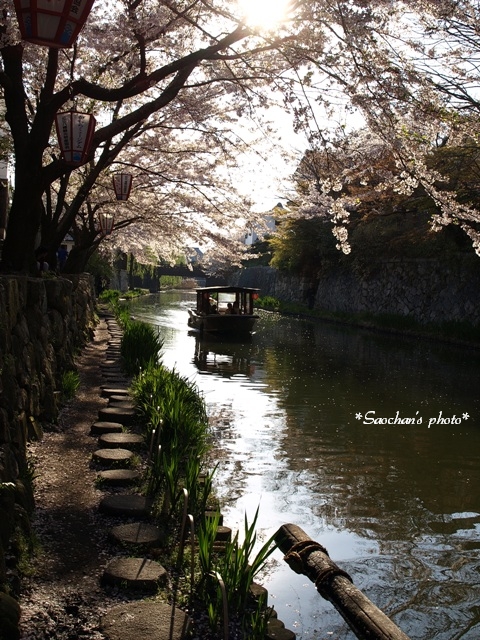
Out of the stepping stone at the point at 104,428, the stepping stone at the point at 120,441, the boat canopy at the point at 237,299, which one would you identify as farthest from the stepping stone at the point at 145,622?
the boat canopy at the point at 237,299

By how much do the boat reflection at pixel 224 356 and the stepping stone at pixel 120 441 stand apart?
7894mm

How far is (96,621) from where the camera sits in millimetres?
3227

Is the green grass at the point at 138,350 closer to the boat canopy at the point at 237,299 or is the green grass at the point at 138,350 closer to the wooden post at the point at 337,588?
the wooden post at the point at 337,588

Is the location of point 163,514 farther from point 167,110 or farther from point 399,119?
point 167,110

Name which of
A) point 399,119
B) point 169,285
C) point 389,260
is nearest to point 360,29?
point 399,119

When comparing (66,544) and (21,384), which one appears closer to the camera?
(66,544)

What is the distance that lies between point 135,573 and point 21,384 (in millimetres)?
2427

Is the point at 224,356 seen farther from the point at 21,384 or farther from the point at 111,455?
the point at 21,384

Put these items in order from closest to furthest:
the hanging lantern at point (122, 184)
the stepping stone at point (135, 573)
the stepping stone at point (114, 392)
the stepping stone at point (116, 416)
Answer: the stepping stone at point (135, 573) < the stepping stone at point (116, 416) < the stepping stone at point (114, 392) < the hanging lantern at point (122, 184)

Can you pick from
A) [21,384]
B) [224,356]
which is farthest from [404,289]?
[21,384]

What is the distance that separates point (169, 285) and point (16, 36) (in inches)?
3180

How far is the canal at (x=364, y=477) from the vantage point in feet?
15.0

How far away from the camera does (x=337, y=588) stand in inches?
142

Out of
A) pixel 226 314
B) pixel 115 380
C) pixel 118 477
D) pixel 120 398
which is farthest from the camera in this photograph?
pixel 226 314
